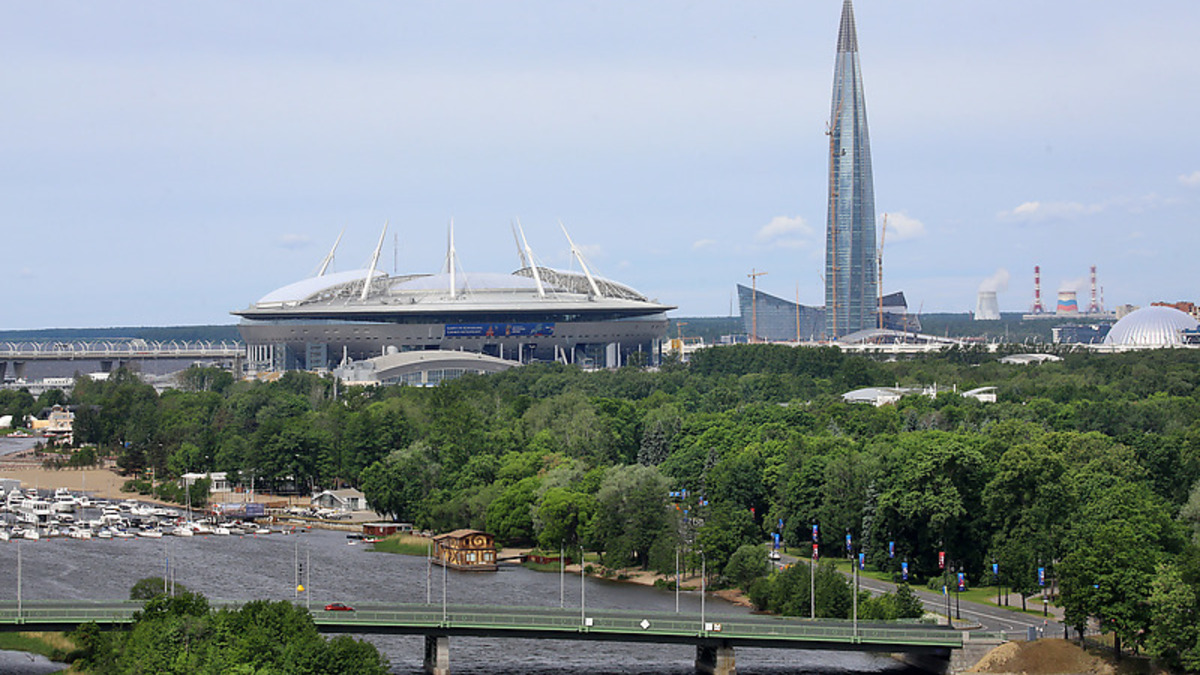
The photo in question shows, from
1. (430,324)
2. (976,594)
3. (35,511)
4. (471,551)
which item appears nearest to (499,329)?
(430,324)

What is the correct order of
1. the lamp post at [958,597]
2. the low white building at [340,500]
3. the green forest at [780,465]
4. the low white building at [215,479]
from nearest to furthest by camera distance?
the lamp post at [958,597] → the green forest at [780,465] → the low white building at [340,500] → the low white building at [215,479]

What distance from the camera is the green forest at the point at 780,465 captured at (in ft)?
208

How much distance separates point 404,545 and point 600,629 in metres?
31.2

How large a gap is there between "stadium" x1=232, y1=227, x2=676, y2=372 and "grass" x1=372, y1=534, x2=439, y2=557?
98980 millimetres

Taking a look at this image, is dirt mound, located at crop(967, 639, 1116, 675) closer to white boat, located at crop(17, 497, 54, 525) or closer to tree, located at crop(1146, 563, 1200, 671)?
tree, located at crop(1146, 563, 1200, 671)

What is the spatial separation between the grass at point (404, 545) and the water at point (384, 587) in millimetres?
983

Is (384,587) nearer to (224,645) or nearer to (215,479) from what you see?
(224,645)

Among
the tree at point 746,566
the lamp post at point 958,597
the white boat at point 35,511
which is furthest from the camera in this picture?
the white boat at point 35,511

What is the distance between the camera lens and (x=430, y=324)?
191 metres

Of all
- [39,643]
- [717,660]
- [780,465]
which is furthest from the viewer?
[780,465]

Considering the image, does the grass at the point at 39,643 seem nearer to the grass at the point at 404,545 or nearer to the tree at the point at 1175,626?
the grass at the point at 404,545

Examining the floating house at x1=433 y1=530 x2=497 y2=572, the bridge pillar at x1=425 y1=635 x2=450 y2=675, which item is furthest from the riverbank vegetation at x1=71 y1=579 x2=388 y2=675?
the floating house at x1=433 y1=530 x2=497 y2=572

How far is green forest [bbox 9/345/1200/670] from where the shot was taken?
6334 cm

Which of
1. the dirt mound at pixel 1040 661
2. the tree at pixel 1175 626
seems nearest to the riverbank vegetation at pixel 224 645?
the dirt mound at pixel 1040 661
